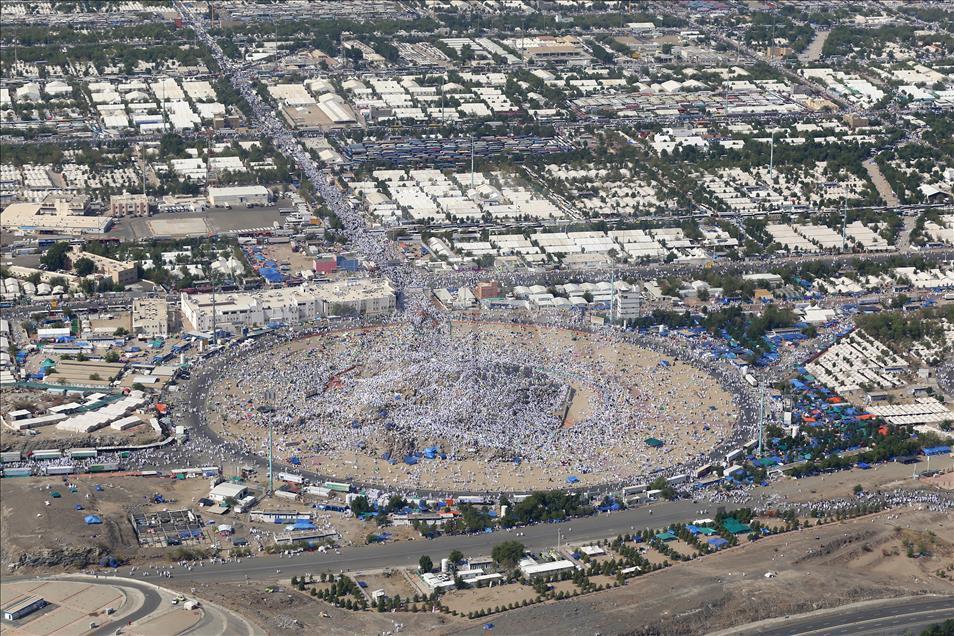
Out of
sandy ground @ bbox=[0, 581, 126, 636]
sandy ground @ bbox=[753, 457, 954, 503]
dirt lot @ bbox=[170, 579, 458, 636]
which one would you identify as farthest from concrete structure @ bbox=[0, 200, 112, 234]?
sandy ground @ bbox=[753, 457, 954, 503]

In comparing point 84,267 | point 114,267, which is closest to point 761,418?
point 114,267

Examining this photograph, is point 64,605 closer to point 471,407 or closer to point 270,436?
point 270,436

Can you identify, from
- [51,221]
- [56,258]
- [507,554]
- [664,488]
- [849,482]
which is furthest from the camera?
[51,221]

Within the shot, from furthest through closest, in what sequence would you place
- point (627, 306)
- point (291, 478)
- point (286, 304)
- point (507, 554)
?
point (627, 306) < point (286, 304) < point (291, 478) < point (507, 554)

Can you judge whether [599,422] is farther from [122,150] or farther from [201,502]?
[122,150]

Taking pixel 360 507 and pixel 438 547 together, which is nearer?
pixel 438 547

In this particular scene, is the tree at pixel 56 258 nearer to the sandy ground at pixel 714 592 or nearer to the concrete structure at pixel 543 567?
the sandy ground at pixel 714 592

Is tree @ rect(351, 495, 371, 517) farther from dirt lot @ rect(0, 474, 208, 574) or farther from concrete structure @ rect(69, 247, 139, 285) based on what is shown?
concrete structure @ rect(69, 247, 139, 285)
